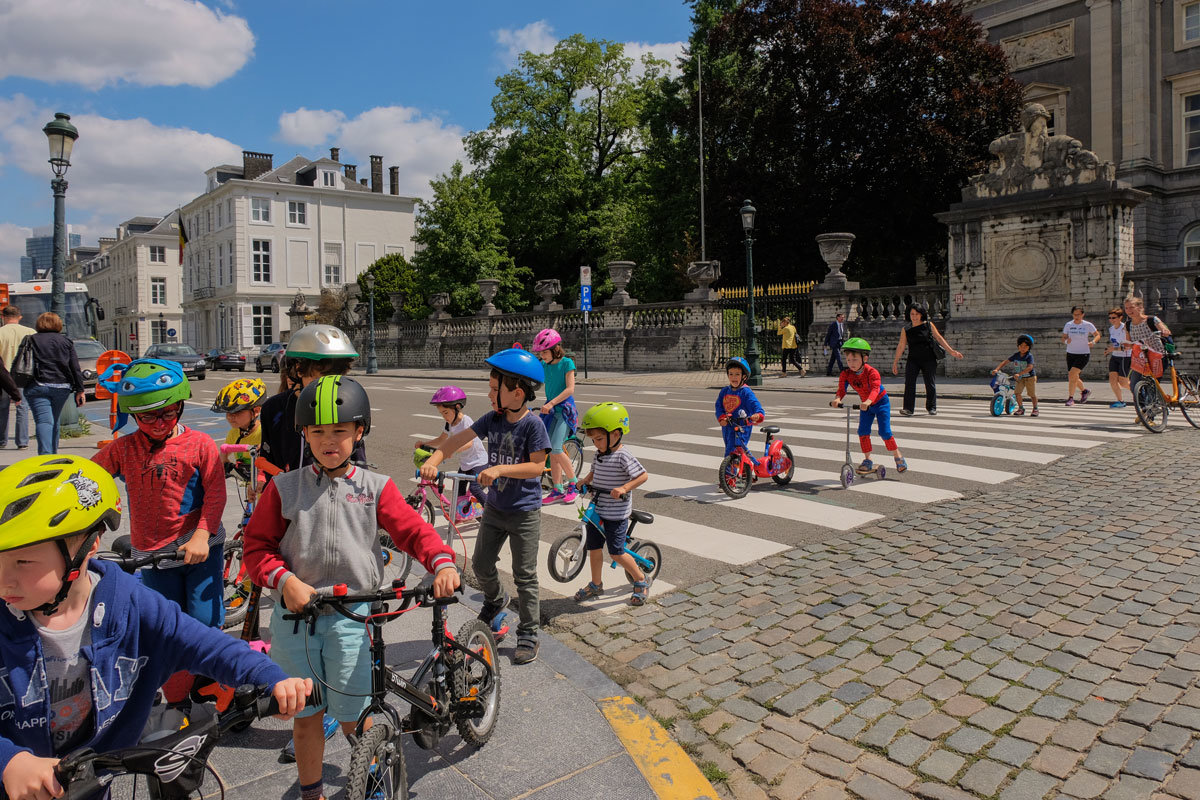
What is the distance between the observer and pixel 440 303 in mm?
40469

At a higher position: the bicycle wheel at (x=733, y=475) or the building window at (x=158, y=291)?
the building window at (x=158, y=291)

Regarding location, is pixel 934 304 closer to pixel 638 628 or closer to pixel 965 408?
pixel 965 408

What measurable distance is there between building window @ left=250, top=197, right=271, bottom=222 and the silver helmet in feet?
218

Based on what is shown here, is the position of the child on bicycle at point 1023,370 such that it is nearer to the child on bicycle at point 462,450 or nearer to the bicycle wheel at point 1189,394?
the bicycle wheel at point 1189,394

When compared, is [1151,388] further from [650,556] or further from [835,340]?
[835,340]

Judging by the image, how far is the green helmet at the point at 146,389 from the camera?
351 cm

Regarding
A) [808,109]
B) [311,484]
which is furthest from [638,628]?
[808,109]

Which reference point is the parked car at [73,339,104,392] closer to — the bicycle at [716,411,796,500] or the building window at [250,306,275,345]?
the bicycle at [716,411,796,500]

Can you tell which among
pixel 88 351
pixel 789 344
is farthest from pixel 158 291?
pixel 789 344

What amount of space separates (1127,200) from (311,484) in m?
22.9

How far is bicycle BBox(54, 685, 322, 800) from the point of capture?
5.81ft

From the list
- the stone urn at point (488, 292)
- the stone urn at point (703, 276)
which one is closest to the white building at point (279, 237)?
the stone urn at point (488, 292)

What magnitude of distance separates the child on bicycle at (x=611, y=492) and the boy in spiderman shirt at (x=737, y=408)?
2.65 meters

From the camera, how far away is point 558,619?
5.07m
